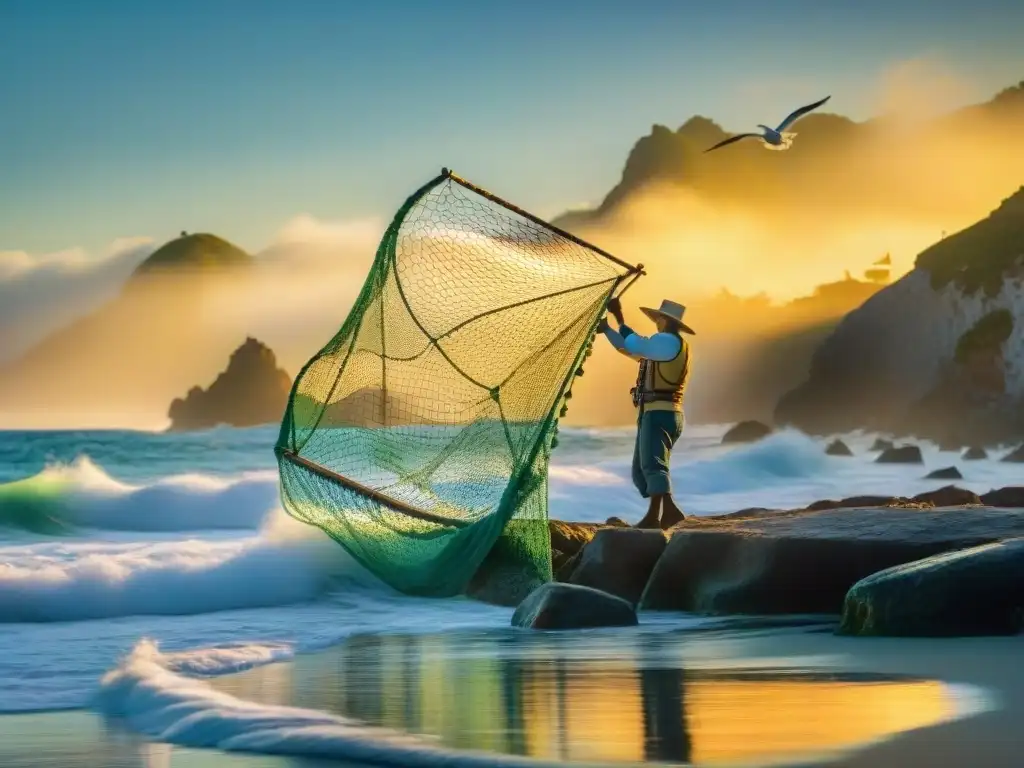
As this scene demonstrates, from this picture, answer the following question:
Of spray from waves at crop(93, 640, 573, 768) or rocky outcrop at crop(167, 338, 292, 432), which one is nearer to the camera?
spray from waves at crop(93, 640, 573, 768)

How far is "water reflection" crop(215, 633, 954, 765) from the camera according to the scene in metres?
6.55

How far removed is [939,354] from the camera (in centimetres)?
5606

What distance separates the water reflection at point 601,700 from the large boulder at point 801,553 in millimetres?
1488

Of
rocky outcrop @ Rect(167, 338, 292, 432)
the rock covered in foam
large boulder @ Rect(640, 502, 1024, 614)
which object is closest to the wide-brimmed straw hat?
large boulder @ Rect(640, 502, 1024, 614)

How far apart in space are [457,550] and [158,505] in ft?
53.0

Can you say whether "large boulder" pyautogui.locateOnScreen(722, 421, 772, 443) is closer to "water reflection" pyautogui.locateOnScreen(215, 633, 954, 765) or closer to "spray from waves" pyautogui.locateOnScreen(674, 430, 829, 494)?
"spray from waves" pyautogui.locateOnScreen(674, 430, 829, 494)

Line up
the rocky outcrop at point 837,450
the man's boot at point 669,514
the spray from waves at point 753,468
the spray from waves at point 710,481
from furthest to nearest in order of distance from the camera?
1. the rocky outcrop at point 837,450
2. the spray from waves at point 753,468
3. the spray from waves at point 710,481
4. the man's boot at point 669,514

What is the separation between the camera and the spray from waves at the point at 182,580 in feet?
44.7

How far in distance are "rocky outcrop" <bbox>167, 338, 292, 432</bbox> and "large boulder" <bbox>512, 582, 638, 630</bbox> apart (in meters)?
73.0

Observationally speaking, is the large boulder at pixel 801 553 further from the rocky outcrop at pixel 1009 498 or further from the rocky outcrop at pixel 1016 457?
the rocky outcrop at pixel 1016 457

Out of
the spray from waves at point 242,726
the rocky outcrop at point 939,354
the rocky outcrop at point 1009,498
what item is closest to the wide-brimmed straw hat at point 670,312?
the rocky outcrop at point 1009,498

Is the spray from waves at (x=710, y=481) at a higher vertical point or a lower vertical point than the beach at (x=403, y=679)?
higher

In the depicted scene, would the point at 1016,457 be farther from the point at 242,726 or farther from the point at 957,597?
the point at 242,726

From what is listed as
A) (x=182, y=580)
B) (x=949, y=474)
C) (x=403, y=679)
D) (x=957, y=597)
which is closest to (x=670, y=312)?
(x=957, y=597)
